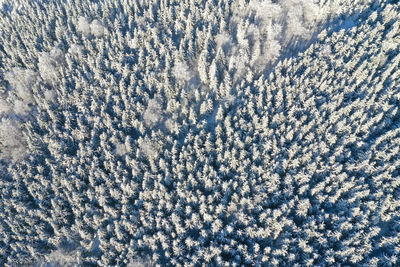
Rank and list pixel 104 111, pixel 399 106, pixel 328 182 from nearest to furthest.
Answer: pixel 328 182 < pixel 399 106 < pixel 104 111

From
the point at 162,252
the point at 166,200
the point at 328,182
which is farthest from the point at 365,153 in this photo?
the point at 162,252

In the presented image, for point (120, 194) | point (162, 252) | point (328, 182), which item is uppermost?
point (328, 182)

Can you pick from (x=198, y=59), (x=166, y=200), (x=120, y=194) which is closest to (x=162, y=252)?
(x=166, y=200)

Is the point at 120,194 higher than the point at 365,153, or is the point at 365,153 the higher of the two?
the point at 365,153

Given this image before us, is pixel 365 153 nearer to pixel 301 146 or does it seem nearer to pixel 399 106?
pixel 301 146

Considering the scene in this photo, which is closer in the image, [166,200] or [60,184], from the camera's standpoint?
[166,200]

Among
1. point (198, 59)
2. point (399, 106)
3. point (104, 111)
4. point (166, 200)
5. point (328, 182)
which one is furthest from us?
point (198, 59)

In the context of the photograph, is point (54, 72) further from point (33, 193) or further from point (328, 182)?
point (328, 182)
